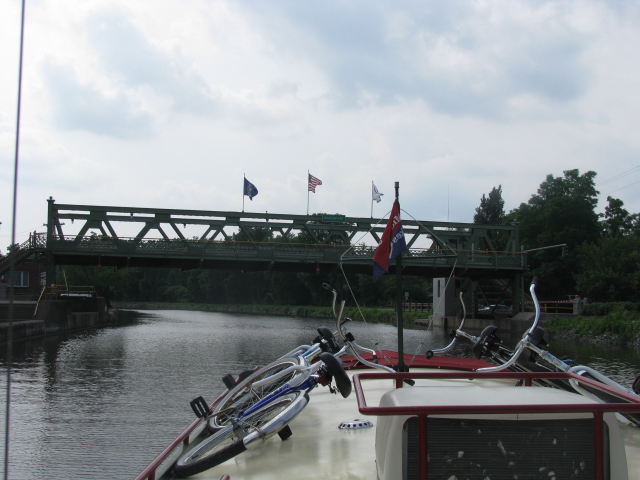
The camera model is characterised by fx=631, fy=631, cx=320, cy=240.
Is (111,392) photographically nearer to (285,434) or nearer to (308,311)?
(285,434)

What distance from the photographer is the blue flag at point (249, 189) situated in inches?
1721

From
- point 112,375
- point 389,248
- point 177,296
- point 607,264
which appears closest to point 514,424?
point 389,248

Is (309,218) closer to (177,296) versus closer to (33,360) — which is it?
(33,360)

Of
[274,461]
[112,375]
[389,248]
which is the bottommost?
[112,375]

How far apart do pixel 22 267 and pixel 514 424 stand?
53.8 meters

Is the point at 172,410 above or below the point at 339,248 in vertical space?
below

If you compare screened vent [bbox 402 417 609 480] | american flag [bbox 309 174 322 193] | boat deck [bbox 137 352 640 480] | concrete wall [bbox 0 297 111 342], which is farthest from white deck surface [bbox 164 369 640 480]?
american flag [bbox 309 174 322 193]

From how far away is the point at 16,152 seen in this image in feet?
8.78

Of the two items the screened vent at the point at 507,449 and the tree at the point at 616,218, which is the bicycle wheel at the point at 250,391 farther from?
the tree at the point at 616,218

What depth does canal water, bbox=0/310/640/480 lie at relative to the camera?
903 centimetres

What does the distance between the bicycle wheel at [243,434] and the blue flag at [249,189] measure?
3886cm

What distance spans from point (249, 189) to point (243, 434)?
129ft

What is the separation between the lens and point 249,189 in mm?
43906

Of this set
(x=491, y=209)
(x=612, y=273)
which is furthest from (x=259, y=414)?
(x=491, y=209)
